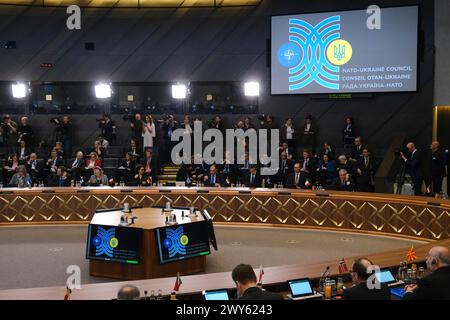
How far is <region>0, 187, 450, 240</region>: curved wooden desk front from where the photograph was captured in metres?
12.0

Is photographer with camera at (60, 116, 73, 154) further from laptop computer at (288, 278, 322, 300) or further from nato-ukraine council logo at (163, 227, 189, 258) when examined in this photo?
laptop computer at (288, 278, 322, 300)

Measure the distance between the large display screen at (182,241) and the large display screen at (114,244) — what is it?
0.33m

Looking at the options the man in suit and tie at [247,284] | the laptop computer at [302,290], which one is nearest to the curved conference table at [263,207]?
the laptop computer at [302,290]

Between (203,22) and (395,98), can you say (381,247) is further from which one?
(203,22)

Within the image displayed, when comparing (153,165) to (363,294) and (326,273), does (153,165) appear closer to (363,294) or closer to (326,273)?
(326,273)

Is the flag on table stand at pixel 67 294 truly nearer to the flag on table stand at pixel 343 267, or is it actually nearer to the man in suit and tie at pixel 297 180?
the flag on table stand at pixel 343 267

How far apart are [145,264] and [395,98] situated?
1182 centimetres

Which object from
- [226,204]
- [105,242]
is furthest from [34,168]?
[105,242]

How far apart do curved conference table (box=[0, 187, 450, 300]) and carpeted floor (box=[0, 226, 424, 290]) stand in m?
0.32

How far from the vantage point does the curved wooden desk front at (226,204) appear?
11969 mm

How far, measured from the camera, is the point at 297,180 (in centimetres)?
1362

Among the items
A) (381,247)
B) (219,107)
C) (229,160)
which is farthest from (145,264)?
(219,107)

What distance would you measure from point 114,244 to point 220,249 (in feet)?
8.44

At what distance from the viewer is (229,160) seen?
50.6ft
